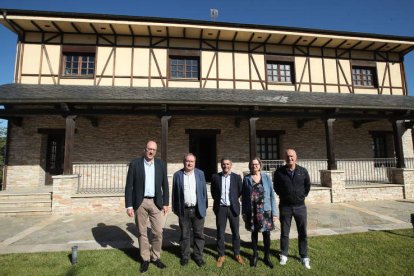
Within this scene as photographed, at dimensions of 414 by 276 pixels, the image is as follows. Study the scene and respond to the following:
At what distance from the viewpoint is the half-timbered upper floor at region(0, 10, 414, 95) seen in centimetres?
937

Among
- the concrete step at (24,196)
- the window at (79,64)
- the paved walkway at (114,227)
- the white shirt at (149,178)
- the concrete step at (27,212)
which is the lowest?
the paved walkway at (114,227)

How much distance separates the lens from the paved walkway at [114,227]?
4398mm

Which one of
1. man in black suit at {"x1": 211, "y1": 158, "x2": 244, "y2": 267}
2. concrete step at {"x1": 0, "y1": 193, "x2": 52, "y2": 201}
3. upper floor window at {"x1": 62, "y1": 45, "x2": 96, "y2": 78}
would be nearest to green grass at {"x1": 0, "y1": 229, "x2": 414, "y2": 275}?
man in black suit at {"x1": 211, "y1": 158, "x2": 244, "y2": 267}

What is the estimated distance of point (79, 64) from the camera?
385 inches

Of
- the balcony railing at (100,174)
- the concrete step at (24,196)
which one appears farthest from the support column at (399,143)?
the concrete step at (24,196)

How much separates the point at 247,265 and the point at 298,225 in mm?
991

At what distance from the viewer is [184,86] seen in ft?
33.2

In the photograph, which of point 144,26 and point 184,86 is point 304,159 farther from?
point 144,26

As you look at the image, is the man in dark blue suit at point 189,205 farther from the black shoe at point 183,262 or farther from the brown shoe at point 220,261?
the brown shoe at point 220,261

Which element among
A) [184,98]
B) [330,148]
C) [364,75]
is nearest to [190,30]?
[184,98]

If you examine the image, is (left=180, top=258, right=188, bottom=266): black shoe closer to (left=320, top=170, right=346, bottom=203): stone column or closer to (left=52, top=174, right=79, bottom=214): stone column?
(left=52, top=174, right=79, bottom=214): stone column

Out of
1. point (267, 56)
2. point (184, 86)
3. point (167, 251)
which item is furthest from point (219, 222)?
point (267, 56)

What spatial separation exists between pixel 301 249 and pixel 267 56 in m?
9.26

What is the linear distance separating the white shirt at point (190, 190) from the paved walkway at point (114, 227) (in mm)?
1287
